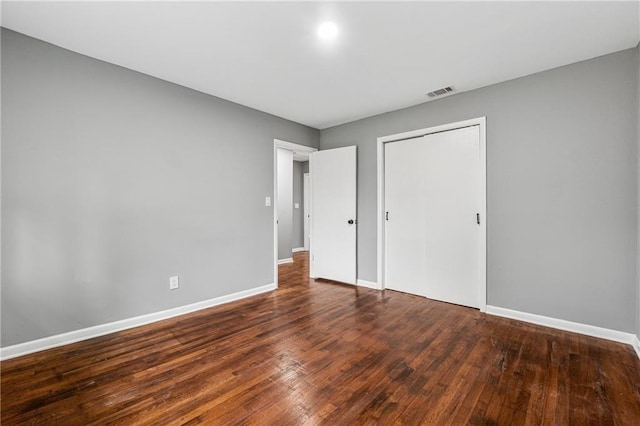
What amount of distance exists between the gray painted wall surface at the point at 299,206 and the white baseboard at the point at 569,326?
5.04 m

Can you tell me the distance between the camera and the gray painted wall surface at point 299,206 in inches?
292

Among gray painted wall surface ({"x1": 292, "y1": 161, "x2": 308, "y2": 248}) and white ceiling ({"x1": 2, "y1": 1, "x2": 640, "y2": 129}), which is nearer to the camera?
white ceiling ({"x1": 2, "y1": 1, "x2": 640, "y2": 129})

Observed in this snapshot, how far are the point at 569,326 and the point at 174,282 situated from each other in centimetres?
396

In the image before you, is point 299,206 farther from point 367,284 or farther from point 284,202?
point 367,284

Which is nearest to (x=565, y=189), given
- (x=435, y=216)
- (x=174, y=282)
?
(x=435, y=216)

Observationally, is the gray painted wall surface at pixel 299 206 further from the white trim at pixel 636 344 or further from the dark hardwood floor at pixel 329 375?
the white trim at pixel 636 344

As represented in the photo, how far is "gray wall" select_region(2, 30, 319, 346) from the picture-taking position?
7.23 ft

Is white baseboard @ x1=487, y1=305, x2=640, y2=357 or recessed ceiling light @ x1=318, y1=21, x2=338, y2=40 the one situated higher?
recessed ceiling light @ x1=318, y1=21, x2=338, y2=40

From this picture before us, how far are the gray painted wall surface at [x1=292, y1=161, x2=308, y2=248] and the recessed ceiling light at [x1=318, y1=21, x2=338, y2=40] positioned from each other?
523 cm

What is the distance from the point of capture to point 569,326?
263cm

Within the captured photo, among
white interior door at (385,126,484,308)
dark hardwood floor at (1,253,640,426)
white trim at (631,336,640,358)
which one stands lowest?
dark hardwood floor at (1,253,640,426)

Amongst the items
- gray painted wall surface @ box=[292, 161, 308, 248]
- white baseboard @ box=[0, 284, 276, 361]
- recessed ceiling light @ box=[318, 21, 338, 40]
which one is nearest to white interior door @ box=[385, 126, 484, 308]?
recessed ceiling light @ box=[318, 21, 338, 40]

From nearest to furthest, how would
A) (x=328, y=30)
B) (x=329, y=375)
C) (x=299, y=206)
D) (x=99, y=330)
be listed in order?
1. (x=329, y=375)
2. (x=328, y=30)
3. (x=99, y=330)
4. (x=299, y=206)

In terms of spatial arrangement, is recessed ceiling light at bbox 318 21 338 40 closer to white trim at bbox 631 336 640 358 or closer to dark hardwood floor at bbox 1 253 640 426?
dark hardwood floor at bbox 1 253 640 426
